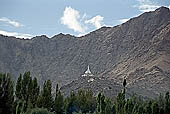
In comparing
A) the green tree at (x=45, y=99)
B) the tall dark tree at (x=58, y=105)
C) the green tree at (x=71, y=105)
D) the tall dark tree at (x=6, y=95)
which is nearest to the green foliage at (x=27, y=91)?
the green tree at (x=45, y=99)

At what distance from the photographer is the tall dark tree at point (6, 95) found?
47.1m

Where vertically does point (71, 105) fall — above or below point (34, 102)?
above

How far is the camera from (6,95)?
47844mm

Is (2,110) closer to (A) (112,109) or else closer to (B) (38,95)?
(B) (38,95)

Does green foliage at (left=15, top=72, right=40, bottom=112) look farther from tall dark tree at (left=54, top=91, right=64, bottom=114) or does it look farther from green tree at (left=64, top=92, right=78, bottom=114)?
green tree at (left=64, top=92, right=78, bottom=114)

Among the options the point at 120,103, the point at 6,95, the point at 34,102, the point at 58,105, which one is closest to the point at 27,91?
the point at 34,102

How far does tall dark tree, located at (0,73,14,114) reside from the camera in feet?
154

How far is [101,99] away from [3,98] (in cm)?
1553

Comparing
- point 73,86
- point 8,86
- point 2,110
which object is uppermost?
point 73,86

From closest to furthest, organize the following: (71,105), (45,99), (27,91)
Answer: (27,91) < (45,99) < (71,105)

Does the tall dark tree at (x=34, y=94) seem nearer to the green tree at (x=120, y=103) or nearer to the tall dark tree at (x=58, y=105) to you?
the tall dark tree at (x=58, y=105)

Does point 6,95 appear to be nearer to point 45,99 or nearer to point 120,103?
point 45,99

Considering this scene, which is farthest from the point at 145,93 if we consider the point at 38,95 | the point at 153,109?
the point at 38,95

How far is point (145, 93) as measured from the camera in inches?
6732
